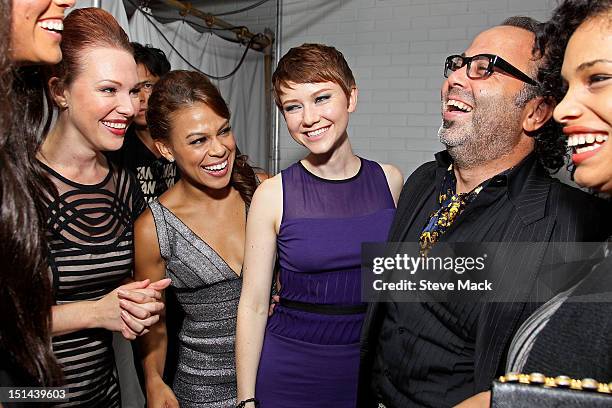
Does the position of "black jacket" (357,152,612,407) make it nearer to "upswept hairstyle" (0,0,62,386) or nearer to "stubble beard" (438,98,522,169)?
"stubble beard" (438,98,522,169)

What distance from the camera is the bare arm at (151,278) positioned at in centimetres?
165

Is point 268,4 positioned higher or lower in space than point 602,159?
higher

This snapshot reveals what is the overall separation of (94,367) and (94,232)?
1.29ft

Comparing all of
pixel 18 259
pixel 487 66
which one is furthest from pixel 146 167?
pixel 487 66

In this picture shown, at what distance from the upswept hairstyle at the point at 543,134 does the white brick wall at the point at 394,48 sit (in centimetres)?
246

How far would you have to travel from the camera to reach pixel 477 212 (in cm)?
130

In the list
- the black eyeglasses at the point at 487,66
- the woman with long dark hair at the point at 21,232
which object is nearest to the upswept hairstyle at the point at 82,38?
the woman with long dark hair at the point at 21,232

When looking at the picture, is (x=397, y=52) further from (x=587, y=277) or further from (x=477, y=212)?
(x=587, y=277)

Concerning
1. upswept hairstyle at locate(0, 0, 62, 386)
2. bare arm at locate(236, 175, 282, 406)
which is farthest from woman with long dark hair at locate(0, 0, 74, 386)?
bare arm at locate(236, 175, 282, 406)

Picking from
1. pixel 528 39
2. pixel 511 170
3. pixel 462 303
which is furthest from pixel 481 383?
pixel 528 39

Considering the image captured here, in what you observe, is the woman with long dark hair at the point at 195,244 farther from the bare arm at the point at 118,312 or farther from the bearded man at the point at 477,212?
the bearded man at the point at 477,212

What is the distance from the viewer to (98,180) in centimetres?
155

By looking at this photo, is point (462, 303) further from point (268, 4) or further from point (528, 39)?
point (268, 4)

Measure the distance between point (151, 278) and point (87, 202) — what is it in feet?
1.14
